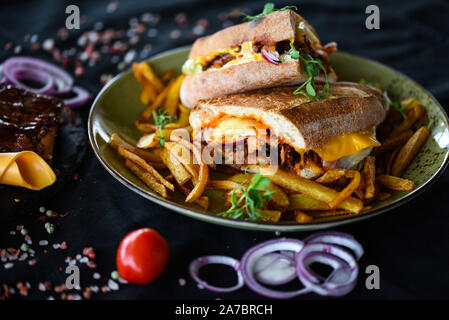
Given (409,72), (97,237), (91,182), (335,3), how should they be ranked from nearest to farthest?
(97,237), (91,182), (409,72), (335,3)

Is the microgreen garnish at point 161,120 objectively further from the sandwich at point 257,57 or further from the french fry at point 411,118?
the french fry at point 411,118

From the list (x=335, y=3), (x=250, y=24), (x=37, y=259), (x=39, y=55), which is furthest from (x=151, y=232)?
(x=335, y=3)

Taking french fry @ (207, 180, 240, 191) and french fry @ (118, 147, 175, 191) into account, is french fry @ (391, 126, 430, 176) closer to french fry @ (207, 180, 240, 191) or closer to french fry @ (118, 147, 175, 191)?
french fry @ (207, 180, 240, 191)

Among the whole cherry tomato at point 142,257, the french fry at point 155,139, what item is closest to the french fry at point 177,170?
the french fry at point 155,139

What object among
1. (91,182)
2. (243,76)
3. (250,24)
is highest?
(250,24)

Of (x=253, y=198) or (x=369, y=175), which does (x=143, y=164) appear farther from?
(x=369, y=175)

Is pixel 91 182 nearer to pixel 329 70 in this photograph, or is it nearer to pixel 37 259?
pixel 37 259
